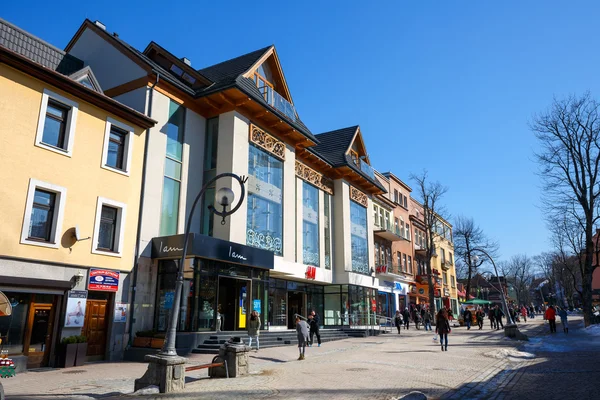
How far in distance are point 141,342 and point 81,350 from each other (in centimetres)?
237

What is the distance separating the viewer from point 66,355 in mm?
14227

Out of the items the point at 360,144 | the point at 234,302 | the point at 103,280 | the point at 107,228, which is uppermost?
the point at 360,144

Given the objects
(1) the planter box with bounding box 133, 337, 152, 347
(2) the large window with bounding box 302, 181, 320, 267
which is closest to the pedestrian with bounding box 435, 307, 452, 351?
(2) the large window with bounding box 302, 181, 320, 267

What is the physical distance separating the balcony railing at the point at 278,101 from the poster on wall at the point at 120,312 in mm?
12616

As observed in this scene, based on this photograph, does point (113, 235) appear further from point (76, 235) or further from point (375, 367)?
point (375, 367)

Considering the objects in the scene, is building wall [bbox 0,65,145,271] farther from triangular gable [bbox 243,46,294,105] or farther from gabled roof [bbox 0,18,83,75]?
triangular gable [bbox 243,46,294,105]

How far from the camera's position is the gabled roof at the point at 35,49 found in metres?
16.5

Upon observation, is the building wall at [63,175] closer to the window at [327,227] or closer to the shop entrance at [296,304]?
the shop entrance at [296,304]

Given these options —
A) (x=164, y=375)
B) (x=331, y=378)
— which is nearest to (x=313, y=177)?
(x=331, y=378)

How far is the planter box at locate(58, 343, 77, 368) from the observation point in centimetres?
1421

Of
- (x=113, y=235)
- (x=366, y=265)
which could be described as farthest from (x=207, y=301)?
(x=366, y=265)

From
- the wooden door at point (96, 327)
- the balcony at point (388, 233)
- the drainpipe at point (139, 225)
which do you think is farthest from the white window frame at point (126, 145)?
the balcony at point (388, 233)

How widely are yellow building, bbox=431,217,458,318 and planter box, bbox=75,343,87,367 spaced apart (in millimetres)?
42154

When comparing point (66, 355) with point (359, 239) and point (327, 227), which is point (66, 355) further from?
point (359, 239)
